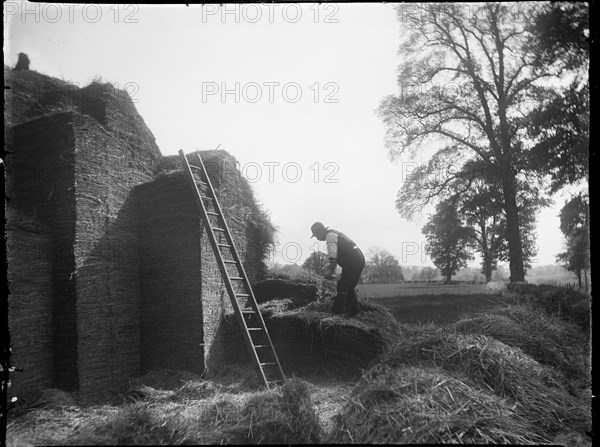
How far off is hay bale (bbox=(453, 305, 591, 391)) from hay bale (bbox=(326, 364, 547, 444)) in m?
1.93

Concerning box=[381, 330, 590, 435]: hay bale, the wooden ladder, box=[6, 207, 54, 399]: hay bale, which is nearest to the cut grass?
the wooden ladder

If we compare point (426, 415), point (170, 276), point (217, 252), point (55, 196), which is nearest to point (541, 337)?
point (426, 415)

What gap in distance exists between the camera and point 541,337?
6.73 metres

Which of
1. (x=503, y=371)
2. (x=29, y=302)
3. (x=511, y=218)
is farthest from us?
(x=511, y=218)

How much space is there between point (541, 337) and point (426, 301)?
11.3ft

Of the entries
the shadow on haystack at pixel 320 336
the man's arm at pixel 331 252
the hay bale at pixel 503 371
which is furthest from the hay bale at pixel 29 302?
the hay bale at pixel 503 371

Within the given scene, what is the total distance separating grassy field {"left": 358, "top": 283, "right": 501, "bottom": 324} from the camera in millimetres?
9125

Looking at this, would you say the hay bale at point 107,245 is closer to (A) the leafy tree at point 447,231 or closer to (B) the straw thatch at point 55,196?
(B) the straw thatch at point 55,196

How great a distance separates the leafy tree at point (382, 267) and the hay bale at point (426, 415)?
3.71 metres

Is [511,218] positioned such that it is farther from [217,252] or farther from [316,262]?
[217,252]

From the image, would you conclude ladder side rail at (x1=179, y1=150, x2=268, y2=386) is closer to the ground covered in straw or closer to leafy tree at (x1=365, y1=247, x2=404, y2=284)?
the ground covered in straw

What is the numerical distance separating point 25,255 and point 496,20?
7.78 m

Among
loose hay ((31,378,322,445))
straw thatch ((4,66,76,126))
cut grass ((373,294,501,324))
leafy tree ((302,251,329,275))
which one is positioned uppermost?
straw thatch ((4,66,76,126))

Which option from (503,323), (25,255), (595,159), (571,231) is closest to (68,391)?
(25,255)
